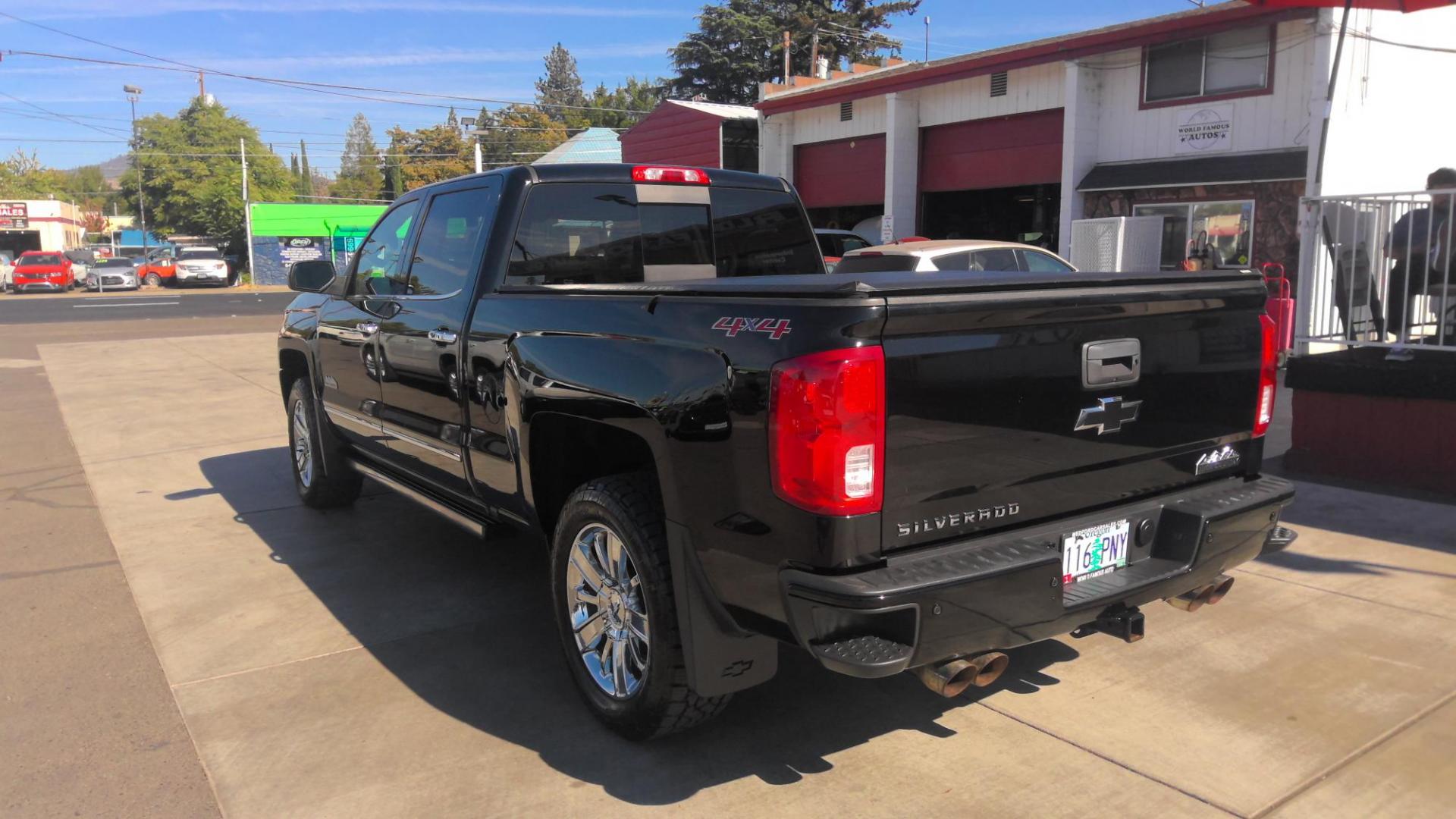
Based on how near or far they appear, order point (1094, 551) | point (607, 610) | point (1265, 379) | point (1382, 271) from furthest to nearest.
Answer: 1. point (1382, 271)
2. point (1265, 379)
3. point (607, 610)
4. point (1094, 551)

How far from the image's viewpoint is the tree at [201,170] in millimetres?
67875

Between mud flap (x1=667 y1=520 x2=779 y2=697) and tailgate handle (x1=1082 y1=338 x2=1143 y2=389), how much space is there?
124 cm

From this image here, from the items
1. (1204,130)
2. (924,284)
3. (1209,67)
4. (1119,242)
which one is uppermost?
(1209,67)

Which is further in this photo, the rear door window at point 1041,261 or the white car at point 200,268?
the white car at point 200,268

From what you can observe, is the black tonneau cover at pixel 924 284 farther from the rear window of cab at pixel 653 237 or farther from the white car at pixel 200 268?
the white car at pixel 200 268

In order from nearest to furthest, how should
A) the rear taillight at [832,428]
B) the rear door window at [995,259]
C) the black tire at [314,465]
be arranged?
the rear taillight at [832,428], the black tire at [314,465], the rear door window at [995,259]

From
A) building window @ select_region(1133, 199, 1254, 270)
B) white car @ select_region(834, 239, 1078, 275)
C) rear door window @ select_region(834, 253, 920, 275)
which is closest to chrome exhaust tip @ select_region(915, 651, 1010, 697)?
rear door window @ select_region(834, 253, 920, 275)

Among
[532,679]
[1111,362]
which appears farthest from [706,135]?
[1111,362]

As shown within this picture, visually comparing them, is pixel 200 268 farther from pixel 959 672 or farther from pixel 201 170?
pixel 959 672

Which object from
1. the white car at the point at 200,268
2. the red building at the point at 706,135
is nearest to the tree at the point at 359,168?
the white car at the point at 200,268

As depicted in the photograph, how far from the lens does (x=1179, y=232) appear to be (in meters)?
15.8

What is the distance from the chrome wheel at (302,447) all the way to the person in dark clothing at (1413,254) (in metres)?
7.03

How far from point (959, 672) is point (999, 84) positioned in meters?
17.7

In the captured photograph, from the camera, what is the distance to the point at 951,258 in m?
10.1
